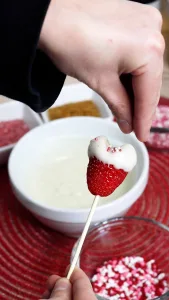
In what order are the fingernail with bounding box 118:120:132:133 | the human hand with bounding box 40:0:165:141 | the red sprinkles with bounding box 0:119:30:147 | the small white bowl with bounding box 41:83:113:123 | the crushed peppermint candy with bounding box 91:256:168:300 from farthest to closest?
1. the small white bowl with bounding box 41:83:113:123
2. the red sprinkles with bounding box 0:119:30:147
3. the crushed peppermint candy with bounding box 91:256:168:300
4. the fingernail with bounding box 118:120:132:133
5. the human hand with bounding box 40:0:165:141

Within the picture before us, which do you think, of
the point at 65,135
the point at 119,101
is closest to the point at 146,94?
the point at 119,101

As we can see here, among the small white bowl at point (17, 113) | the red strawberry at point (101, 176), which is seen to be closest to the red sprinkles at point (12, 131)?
the small white bowl at point (17, 113)

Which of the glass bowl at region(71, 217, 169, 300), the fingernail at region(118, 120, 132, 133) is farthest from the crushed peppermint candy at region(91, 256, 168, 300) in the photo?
the fingernail at region(118, 120, 132, 133)

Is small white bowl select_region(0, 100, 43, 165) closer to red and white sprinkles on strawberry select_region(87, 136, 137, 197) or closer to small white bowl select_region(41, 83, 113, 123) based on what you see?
small white bowl select_region(41, 83, 113, 123)

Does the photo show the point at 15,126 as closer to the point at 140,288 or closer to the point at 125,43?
the point at 140,288

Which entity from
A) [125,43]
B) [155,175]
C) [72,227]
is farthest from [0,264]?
[125,43]

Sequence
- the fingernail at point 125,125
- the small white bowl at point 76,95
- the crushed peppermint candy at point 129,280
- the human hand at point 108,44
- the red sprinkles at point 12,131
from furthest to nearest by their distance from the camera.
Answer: the small white bowl at point 76,95, the red sprinkles at point 12,131, the crushed peppermint candy at point 129,280, the fingernail at point 125,125, the human hand at point 108,44

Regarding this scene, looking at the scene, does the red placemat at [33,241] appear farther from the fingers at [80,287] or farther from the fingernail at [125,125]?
the fingernail at [125,125]
